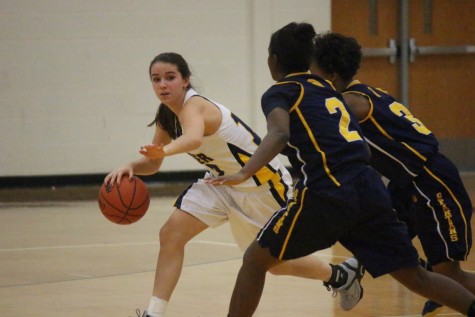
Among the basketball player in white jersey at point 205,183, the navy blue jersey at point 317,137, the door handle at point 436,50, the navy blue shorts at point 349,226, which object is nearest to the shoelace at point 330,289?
the basketball player in white jersey at point 205,183

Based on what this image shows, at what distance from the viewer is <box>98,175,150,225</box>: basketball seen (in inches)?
201

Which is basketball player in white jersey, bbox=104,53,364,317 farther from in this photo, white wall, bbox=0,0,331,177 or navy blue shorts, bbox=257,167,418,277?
white wall, bbox=0,0,331,177

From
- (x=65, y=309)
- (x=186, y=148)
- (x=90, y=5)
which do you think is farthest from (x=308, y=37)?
(x=90, y=5)

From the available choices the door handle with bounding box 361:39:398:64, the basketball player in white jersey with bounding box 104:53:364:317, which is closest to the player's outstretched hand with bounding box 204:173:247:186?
the basketball player in white jersey with bounding box 104:53:364:317

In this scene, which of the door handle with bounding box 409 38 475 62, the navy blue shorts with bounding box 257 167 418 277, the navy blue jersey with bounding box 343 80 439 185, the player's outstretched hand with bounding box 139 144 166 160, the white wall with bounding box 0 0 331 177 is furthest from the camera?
the door handle with bounding box 409 38 475 62

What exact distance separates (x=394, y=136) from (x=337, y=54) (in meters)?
0.49

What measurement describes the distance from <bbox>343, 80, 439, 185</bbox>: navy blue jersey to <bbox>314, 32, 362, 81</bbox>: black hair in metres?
0.10

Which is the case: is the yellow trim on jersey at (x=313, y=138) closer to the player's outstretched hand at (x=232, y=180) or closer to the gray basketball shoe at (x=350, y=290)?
the player's outstretched hand at (x=232, y=180)

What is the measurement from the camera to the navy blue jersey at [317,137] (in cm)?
422

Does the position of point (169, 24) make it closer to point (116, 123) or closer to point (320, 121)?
point (116, 123)

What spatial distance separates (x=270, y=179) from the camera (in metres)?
5.16

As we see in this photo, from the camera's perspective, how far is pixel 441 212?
4.90 meters

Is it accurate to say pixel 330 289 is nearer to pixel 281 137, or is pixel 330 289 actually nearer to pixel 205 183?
pixel 205 183

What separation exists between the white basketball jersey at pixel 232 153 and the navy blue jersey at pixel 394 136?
1.80 ft
